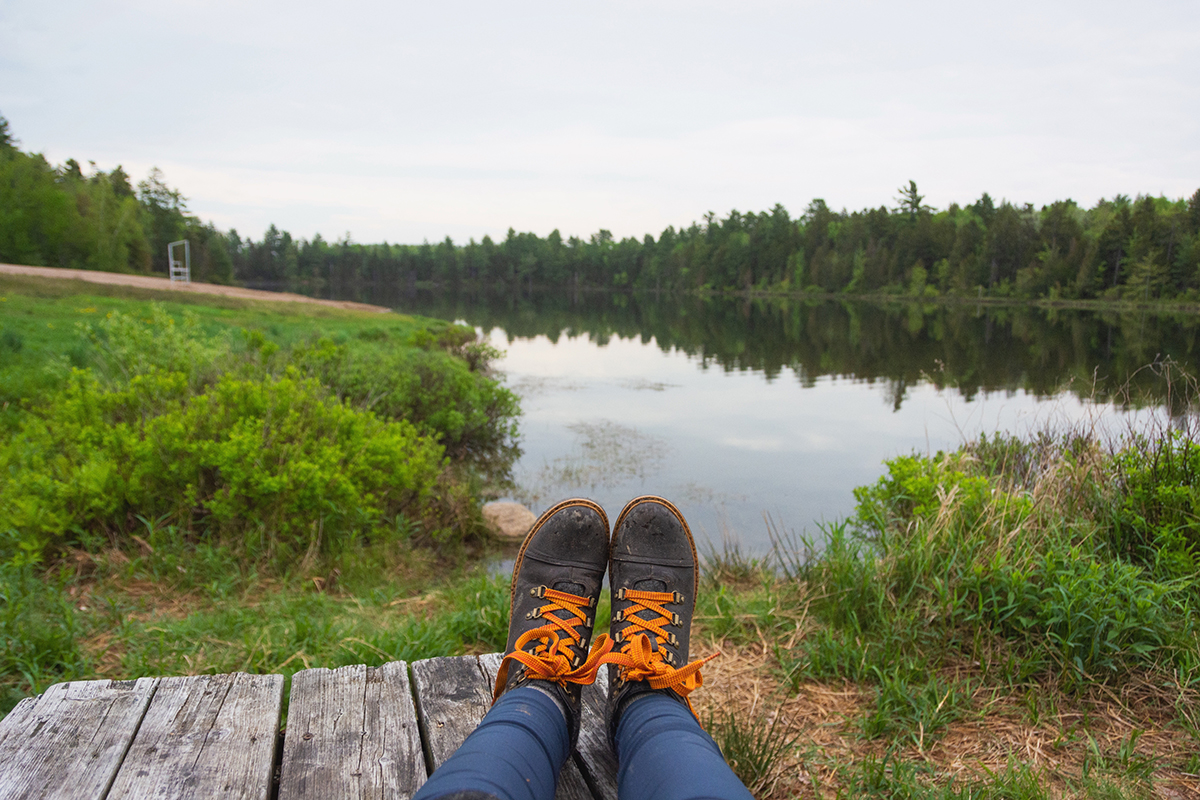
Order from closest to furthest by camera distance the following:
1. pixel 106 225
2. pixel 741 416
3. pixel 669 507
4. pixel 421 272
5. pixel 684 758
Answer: pixel 684 758, pixel 669 507, pixel 741 416, pixel 106 225, pixel 421 272

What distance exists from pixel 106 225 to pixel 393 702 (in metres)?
56.8

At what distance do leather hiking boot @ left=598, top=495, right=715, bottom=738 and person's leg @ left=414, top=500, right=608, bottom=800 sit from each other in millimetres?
73

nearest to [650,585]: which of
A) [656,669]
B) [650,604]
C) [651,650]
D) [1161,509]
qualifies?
[650,604]

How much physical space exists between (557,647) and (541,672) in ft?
0.59

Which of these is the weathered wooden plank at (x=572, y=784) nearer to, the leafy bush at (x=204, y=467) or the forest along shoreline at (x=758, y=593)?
the forest along shoreline at (x=758, y=593)

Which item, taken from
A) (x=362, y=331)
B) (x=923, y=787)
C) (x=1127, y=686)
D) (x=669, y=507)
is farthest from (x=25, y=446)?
(x=362, y=331)

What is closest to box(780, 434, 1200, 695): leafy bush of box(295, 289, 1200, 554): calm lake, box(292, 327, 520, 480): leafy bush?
box(295, 289, 1200, 554): calm lake

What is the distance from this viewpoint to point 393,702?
145 cm

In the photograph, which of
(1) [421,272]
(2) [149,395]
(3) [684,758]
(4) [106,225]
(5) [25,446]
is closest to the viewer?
(3) [684,758]

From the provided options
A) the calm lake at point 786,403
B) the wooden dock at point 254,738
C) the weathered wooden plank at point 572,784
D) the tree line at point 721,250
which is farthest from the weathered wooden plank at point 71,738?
the tree line at point 721,250

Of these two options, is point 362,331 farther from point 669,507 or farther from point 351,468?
point 669,507

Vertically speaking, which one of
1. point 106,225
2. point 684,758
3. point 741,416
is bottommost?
point 741,416

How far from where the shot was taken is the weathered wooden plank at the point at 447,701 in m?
1.33

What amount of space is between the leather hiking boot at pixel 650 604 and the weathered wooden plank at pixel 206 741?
69cm
